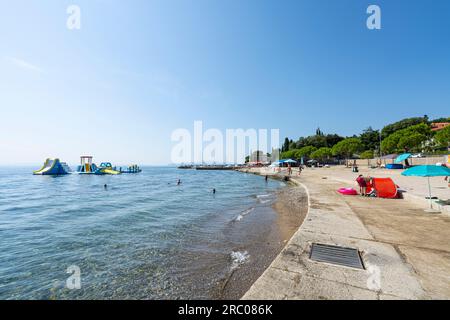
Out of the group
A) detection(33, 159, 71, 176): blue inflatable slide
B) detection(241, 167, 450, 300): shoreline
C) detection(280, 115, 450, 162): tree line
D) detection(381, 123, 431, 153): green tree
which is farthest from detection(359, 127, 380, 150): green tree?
detection(33, 159, 71, 176): blue inflatable slide

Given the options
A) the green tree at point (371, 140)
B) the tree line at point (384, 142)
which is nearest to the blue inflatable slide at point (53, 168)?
the tree line at point (384, 142)

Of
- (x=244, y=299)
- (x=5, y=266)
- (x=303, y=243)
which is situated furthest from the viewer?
(x=5, y=266)

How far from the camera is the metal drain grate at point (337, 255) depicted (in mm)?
3510

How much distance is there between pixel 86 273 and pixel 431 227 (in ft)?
32.3

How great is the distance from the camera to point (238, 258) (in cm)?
574

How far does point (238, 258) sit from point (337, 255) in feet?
9.37

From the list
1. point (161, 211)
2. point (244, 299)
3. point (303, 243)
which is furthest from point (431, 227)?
point (161, 211)

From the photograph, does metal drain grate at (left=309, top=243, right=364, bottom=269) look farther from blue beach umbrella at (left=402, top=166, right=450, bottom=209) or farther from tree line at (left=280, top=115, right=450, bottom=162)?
tree line at (left=280, top=115, right=450, bottom=162)

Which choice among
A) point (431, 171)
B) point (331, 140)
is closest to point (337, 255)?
point (431, 171)

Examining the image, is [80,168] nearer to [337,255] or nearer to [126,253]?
[126,253]

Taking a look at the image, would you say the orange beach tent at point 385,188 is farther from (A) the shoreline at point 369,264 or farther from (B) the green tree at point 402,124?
(B) the green tree at point 402,124

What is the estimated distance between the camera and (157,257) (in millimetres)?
6117

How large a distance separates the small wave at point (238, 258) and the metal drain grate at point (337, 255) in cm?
216
